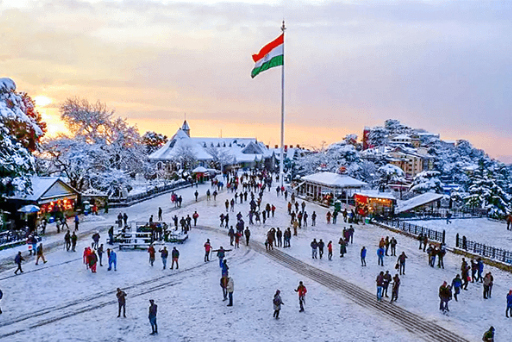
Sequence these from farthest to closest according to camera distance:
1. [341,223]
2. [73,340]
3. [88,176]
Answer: [88,176]
[341,223]
[73,340]

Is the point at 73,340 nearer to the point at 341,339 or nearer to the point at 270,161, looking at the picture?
the point at 341,339

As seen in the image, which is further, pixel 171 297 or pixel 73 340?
pixel 171 297

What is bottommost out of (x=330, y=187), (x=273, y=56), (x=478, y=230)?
(x=478, y=230)

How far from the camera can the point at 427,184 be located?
178 feet

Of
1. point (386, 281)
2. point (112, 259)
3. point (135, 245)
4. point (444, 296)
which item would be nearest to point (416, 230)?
point (386, 281)

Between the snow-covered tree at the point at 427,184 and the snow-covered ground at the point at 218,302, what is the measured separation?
31618 millimetres

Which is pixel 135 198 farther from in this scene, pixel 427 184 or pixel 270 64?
pixel 427 184

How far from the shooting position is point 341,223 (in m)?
33.8

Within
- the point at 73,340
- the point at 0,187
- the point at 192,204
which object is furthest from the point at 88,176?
the point at 73,340

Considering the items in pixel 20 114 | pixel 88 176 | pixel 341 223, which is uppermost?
pixel 20 114

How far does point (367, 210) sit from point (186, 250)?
1772 cm

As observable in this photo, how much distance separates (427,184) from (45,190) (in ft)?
140

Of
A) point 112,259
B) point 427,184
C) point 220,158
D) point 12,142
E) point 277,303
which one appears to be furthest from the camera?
point 220,158

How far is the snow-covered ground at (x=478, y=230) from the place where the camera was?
29769mm
